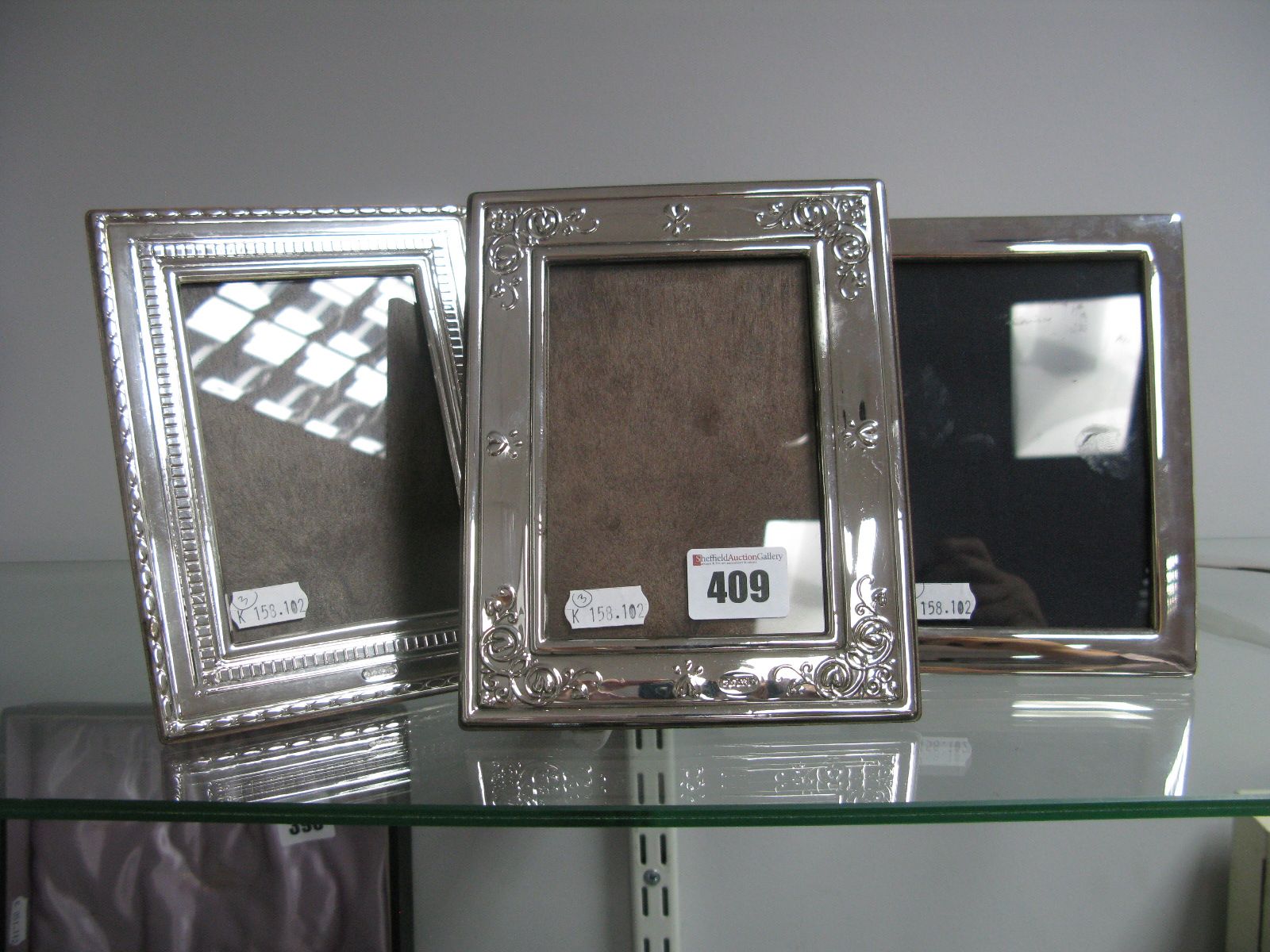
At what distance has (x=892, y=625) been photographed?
40 cm

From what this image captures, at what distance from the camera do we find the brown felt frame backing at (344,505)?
1.43 feet

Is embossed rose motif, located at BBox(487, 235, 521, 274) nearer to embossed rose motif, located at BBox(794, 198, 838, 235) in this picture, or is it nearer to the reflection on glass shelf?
embossed rose motif, located at BBox(794, 198, 838, 235)

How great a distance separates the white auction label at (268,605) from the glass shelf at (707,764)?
0.21 ft

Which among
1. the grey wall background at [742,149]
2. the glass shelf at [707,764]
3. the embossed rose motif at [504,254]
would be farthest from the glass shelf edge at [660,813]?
the grey wall background at [742,149]

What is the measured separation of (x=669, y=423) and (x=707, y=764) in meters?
0.18

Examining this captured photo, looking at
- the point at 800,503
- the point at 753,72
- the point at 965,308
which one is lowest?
the point at 800,503

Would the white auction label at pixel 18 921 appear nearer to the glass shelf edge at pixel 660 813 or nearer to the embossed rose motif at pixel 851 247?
the glass shelf edge at pixel 660 813

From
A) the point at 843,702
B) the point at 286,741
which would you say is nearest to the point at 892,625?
the point at 843,702

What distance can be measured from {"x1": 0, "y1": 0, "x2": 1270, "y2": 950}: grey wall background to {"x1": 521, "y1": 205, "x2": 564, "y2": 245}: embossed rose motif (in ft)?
0.91

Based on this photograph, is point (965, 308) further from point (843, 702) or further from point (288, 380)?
point (288, 380)

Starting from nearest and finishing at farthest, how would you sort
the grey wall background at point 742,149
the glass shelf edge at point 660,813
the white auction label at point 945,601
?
the glass shelf edge at point 660,813 → the white auction label at point 945,601 → the grey wall background at point 742,149

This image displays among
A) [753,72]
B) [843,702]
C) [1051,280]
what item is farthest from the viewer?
[753,72]

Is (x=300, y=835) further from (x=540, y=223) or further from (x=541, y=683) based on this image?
(x=540, y=223)

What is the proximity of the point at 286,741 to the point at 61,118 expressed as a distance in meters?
0.62
